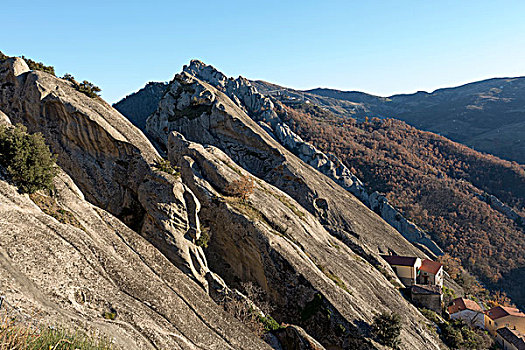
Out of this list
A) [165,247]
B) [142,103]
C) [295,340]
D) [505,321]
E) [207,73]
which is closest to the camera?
[295,340]

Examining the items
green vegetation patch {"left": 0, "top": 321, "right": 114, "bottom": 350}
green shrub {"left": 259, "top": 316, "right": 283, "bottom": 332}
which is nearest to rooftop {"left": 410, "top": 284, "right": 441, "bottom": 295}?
green shrub {"left": 259, "top": 316, "right": 283, "bottom": 332}

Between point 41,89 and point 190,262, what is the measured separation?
61.3ft

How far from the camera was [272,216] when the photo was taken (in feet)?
108

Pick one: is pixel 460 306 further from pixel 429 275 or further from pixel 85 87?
pixel 85 87

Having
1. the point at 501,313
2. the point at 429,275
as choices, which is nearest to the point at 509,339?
the point at 501,313

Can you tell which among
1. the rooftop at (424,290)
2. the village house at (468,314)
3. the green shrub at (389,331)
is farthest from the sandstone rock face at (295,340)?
the village house at (468,314)

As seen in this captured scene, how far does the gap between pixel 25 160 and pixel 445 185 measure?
346 feet

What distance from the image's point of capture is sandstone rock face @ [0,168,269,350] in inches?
488

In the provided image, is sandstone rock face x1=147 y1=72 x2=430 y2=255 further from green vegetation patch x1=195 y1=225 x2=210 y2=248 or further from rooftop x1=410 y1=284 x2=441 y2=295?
green vegetation patch x1=195 y1=225 x2=210 y2=248

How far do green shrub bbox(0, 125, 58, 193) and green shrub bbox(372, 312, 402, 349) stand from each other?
992 inches

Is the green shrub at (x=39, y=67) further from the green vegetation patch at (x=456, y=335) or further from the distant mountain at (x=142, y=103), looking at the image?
the distant mountain at (x=142, y=103)

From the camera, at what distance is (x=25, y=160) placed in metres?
16.9

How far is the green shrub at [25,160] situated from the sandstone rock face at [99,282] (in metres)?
0.71

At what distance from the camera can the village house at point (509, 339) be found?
139 feet
